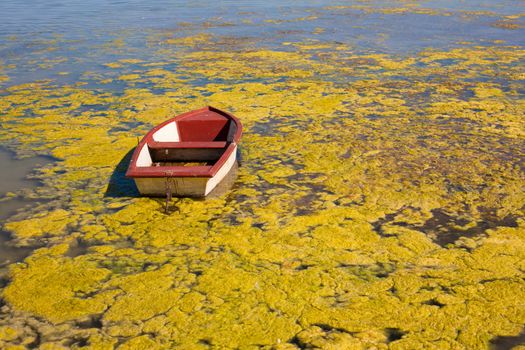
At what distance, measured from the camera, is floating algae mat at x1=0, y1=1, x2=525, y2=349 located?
3.46 m

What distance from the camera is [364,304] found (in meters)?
3.62

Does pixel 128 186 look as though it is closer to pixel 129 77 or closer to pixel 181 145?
pixel 181 145

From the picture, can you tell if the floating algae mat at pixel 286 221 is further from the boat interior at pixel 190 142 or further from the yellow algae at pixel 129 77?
the boat interior at pixel 190 142

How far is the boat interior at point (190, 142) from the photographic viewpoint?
5.93 m

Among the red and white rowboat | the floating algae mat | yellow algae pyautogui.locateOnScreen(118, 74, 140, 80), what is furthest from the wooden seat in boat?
yellow algae pyautogui.locateOnScreen(118, 74, 140, 80)

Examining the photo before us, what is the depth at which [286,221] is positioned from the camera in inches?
188

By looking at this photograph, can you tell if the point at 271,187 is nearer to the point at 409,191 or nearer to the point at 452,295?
the point at 409,191

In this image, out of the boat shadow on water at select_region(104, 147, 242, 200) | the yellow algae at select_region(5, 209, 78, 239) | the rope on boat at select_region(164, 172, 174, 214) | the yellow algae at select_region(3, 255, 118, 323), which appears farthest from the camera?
the boat shadow on water at select_region(104, 147, 242, 200)

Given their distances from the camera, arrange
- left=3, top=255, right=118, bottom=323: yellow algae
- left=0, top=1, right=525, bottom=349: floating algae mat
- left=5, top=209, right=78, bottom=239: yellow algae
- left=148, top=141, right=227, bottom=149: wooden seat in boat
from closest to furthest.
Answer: left=0, top=1, right=525, bottom=349: floating algae mat < left=3, top=255, right=118, bottom=323: yellow algae < left=5, top=209, right=78, bottom=239: yellow algae < left=148, top=141, right=227, bottom=149: wooden seat in boat

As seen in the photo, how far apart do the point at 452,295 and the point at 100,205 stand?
3.42 m

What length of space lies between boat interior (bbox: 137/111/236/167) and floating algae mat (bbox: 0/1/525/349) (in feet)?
1.29

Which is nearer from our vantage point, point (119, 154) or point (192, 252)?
point (192, 252)

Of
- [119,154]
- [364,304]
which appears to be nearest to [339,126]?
[119,154]

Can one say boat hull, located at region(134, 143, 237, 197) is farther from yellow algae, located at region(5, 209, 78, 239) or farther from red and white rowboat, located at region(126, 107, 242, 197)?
yellow algae, located at region(5, 209, 78, 239)
